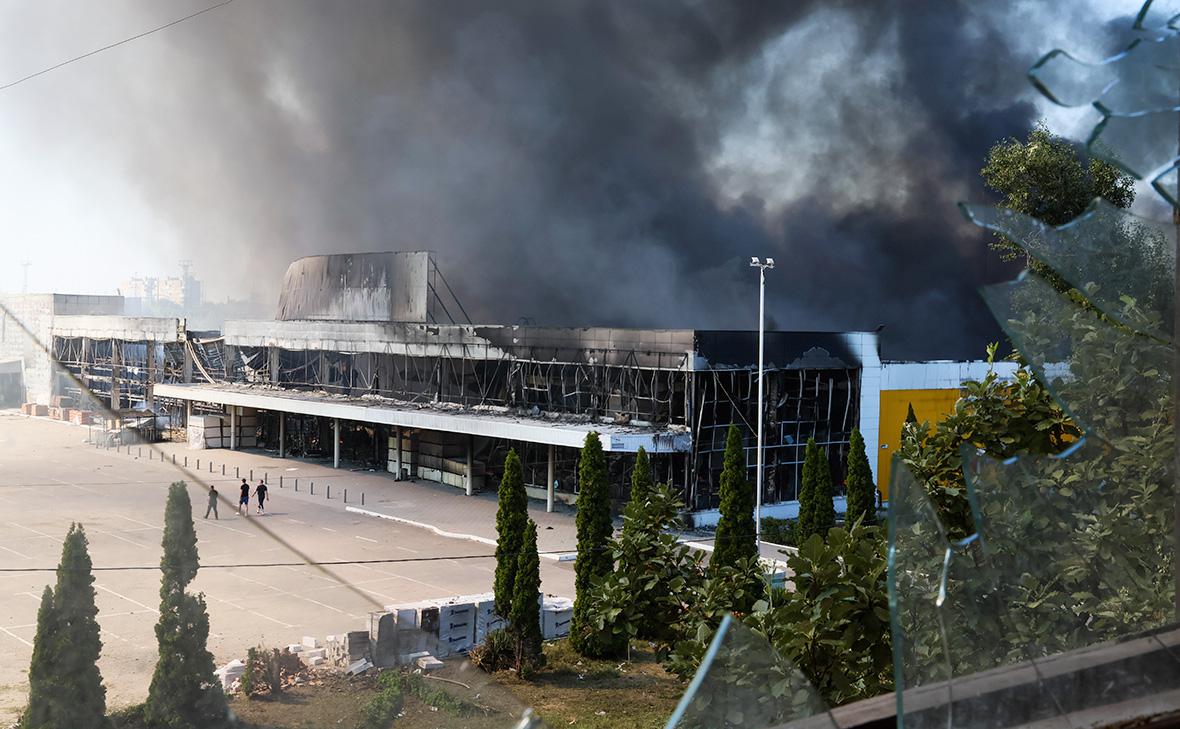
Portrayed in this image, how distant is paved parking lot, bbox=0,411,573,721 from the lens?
35.7 inches

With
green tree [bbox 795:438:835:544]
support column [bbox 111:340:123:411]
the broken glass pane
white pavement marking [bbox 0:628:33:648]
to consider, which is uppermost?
support column [bbox 111:340:123:411]

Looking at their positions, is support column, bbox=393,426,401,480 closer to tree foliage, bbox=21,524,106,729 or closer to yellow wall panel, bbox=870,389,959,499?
yellow wall panel, bbox=870,389,959,499

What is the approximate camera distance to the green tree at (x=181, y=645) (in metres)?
0.84

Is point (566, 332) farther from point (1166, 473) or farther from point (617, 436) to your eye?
point (1166, 473)

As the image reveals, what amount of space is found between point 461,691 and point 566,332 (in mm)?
13601

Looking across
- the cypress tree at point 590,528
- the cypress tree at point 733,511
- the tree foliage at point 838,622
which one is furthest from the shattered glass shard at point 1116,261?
the cypress tree at point 733,511

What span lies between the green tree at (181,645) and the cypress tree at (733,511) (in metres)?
7.21

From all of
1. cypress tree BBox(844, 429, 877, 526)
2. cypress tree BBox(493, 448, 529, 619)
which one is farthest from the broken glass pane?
cypress tree BBox(844, 429, 877, 526)

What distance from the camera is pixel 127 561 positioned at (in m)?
1.00

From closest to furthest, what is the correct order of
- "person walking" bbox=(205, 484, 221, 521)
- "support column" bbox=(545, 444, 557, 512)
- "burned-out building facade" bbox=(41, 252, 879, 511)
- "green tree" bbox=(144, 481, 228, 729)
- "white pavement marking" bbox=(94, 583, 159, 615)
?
"green tree" bbox=(144, 481, 228, 729), "white pavement marking" bbox=(94, 583, 159, 615), "person walking" bbox=(205, 484, 221, 521), "burned-out building facade" bbox=(41, 252, 879, 511), "support column" bbox=(545, 444, 557, 512)

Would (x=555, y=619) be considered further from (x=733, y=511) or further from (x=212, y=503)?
(x=212, y=503)

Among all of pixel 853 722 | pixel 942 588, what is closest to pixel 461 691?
pixel 853 722

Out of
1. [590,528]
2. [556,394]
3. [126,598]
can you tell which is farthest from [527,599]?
[556,394]

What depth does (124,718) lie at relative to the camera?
85 cm
